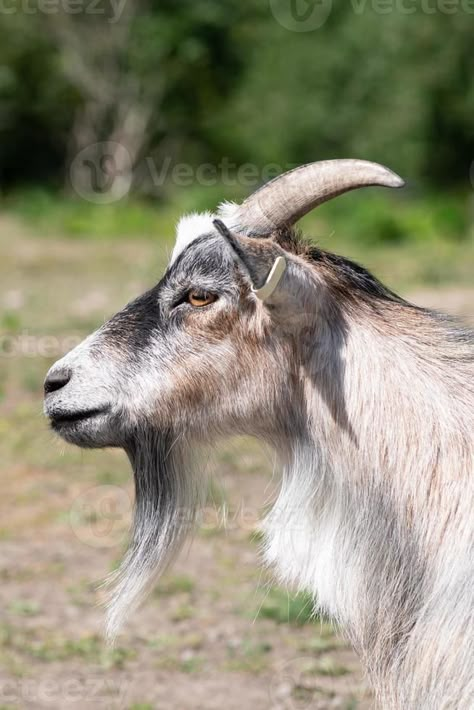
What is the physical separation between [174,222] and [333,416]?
1645 cm

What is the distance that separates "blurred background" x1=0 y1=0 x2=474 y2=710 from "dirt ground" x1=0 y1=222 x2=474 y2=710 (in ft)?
0.04

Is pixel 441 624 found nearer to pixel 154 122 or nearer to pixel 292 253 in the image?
pixel 292 253

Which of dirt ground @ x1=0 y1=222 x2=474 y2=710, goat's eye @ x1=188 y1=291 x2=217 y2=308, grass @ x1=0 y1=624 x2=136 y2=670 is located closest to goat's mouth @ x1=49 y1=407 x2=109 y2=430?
dirt ground @ x1=0 y1=222 x2=474 y2=710

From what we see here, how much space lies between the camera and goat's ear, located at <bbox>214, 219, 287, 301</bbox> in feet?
8.79

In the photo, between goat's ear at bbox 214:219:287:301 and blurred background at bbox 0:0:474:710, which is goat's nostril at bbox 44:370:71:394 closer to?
blurred background at bbox 0:0:474:710

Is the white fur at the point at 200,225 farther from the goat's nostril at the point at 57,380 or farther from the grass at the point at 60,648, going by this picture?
the grass at the point at 60,648

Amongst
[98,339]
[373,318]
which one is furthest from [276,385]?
[98,339]

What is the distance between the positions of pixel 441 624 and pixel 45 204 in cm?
2146

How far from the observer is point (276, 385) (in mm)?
2930

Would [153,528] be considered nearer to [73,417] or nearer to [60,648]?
[73,417]

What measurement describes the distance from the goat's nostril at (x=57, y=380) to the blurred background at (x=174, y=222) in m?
0.55

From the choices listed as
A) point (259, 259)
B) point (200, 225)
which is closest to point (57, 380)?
point (200, 225)

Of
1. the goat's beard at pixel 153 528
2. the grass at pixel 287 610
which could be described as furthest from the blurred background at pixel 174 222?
the goat's beard at pixel 153 528

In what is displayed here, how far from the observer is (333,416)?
288 centimetres
